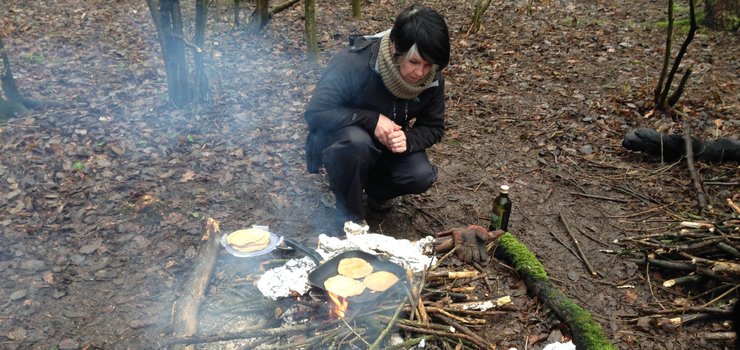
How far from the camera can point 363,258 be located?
3104 millimetres

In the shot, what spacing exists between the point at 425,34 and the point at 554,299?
178 cm

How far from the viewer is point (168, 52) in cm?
543

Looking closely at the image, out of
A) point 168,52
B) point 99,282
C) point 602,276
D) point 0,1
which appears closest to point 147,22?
point 0,1

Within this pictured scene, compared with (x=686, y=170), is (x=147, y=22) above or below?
above

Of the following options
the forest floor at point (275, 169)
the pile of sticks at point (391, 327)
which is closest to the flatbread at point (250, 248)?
the forest floor at point (275, 169)

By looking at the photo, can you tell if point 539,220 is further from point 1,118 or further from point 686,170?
point 1,118

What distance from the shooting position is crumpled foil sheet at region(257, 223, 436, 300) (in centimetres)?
288

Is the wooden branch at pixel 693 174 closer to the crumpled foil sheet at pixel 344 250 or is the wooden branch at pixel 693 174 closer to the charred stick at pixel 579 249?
the charred stick at pixel 579 249

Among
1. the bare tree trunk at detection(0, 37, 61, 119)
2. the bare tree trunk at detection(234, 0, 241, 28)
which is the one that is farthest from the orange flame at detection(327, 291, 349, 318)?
the bare tree trunk at detection(234, 0, 241, 28)

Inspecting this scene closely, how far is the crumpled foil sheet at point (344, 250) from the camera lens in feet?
9.43

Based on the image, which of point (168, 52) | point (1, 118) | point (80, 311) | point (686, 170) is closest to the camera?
point (80, 311)

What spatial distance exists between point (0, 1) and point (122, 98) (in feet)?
15.9

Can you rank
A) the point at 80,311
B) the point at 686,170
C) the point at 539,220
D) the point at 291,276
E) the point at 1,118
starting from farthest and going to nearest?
the point at 1,118
the point at 686,170
the point at 539,220
the point at 80,311
the point at 291,276

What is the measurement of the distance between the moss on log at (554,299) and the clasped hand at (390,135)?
972 millimetres
